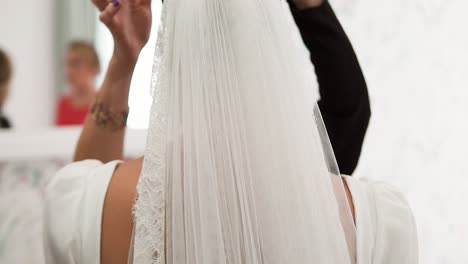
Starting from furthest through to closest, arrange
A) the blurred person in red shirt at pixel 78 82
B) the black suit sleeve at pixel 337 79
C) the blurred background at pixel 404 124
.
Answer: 1. the blurred person in red shirt at pixel 78 82
2. the blurred background at pixel 404 124
3. the black suit sleeve at pixel 337 79

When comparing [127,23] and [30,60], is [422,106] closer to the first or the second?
[127,23]

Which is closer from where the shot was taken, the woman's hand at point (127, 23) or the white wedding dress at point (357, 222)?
the white wedding dress at point (357, 222)

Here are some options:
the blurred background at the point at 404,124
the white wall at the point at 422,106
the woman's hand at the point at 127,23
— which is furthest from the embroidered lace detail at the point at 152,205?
the white wall at the point at 422,106

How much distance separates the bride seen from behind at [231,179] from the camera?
0.60 m

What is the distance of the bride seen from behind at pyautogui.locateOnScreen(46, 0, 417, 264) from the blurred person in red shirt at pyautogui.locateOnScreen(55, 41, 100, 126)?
90cm

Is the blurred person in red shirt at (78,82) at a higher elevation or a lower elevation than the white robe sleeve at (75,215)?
higher

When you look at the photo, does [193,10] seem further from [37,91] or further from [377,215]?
[37,91]

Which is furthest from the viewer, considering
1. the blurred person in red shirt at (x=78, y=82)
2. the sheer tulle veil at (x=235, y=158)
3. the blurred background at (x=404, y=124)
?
the blurred person in red shirt at (x=78, y=82)

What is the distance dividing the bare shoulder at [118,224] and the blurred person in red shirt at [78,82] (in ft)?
3.00

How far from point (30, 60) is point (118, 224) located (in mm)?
1013

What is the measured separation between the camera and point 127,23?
0.80 m

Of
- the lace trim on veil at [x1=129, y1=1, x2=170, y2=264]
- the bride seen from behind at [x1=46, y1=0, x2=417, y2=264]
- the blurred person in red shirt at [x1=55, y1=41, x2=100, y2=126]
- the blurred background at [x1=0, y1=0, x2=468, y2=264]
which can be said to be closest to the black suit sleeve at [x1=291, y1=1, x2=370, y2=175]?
the bride seen from behind at [x1=46, y1=0, x2=417, y2=264]

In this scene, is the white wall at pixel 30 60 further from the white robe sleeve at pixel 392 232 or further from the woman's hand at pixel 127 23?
the white robe sleeve at pixel 392 232

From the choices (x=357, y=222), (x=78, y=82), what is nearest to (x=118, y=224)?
(x=357, y=222)
